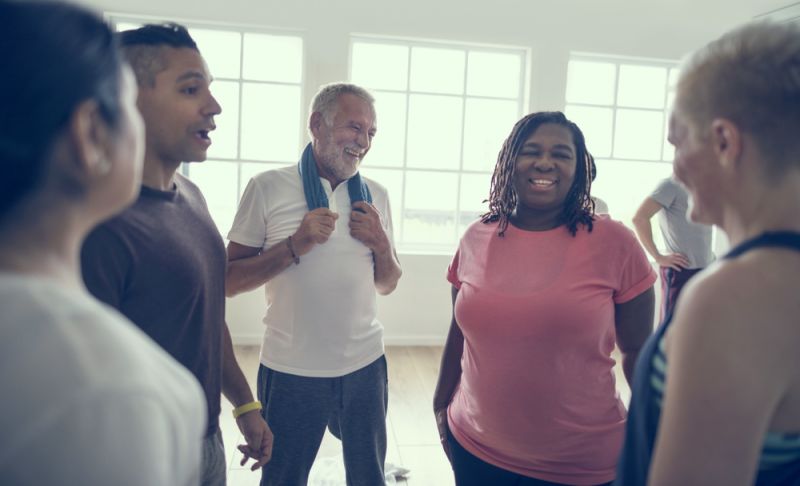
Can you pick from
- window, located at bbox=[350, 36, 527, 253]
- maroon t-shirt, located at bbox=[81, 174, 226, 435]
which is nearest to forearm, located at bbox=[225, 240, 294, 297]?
maroon t-shirt, located at bbox=[81, 174, 226, 435]

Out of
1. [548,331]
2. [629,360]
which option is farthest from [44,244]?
[629,360]

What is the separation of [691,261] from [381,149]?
7.63 feet

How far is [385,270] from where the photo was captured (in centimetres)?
184

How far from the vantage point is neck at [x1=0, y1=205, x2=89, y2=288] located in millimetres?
444

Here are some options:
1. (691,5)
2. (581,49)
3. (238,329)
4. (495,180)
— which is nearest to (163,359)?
(495,180)

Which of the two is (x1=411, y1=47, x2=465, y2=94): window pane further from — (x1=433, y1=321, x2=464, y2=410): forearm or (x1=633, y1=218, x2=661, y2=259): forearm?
(x1=433, y1=321, x2=464, y2=410): forearm

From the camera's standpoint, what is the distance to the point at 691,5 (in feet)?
14.3

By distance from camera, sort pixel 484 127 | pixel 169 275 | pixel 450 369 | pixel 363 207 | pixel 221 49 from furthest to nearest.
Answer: pixel 484 127
pixel 221 49
pixel 363 207
pixel 450 369
pixel 169 275

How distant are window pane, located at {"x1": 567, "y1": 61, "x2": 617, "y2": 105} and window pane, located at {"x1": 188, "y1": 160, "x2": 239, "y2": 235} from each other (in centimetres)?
277

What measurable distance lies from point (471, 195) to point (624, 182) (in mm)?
1372

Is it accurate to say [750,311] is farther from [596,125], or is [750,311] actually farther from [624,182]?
[624,182]

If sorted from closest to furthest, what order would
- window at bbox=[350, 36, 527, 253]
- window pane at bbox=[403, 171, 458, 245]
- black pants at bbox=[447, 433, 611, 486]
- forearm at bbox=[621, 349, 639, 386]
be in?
black pants at bbox=[447, 433, 611, 486] → forearm at bbox=[621, 349, 639, 386] → window at bbox=[350, 36, 527, 253] → window pane at bbox=[403, 171, 458, 245]

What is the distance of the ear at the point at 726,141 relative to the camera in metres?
0.63

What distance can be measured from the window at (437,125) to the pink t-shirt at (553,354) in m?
3.12
